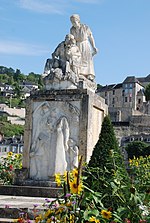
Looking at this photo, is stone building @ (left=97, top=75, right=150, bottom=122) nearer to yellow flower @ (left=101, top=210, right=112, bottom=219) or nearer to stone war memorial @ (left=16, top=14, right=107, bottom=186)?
stone war memorial @ (left=16, top=14, right=107, bottom=186)

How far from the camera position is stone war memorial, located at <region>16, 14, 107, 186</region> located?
1101 cm

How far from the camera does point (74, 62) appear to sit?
39.6 feet

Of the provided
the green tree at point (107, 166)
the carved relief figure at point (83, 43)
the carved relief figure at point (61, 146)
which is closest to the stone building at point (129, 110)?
the carved relief figure at point (83, 43)

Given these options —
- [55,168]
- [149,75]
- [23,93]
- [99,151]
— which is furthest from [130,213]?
[23,93]

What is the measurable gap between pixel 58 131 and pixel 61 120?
0.96ft

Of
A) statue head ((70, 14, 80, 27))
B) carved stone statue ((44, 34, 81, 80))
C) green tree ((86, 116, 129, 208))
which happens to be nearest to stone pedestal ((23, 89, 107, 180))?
carved stone statue ((44, 34, 81, 80))

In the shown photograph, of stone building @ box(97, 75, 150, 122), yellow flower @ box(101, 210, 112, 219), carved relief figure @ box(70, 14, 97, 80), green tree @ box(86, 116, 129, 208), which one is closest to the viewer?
yellow flower @ box(101, 210, 112, 219)

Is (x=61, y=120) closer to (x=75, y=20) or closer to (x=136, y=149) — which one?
(x=75, y=20)

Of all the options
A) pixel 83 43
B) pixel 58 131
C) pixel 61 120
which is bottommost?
pixel 58 131

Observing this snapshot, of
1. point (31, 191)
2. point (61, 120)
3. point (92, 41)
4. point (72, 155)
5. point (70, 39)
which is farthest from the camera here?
point (92, 41)

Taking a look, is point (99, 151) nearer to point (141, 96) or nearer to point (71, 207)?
point (71, 207)

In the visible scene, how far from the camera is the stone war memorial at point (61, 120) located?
11.0 metres

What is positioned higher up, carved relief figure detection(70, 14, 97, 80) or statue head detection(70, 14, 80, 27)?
statue head detection(70, 14, 80, 27)

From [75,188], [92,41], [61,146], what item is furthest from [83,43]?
[75,188]
